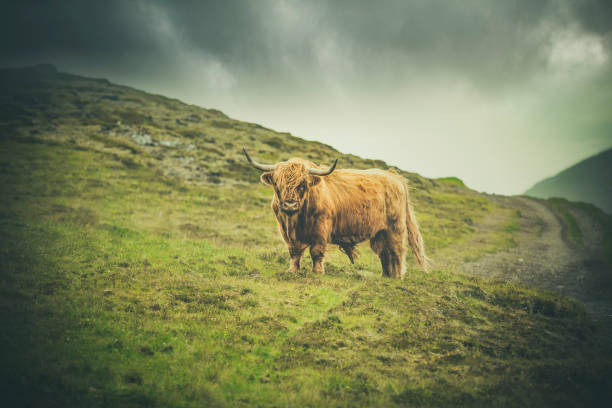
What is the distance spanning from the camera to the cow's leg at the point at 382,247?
344 inches

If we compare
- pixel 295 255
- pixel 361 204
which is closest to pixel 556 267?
pixel 361 204

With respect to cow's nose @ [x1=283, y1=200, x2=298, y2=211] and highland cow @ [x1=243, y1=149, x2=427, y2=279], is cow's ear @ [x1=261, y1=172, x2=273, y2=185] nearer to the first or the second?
highland cow @ [x1=243, y1=149, x2=427, y2=279]

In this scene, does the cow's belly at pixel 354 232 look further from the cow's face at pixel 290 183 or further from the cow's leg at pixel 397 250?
the cow's face at pixel 290 183

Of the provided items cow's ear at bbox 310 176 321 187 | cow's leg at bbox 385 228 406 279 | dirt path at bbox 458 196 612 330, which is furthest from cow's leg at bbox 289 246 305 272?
dirt path at bbox 458 196 612 330

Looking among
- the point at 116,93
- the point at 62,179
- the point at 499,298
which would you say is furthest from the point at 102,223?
the point at 116,93

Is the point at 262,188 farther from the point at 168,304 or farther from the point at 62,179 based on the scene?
the point at 168,304

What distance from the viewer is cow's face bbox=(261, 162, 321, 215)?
6.94 metres

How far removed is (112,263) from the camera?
7863 millimetres

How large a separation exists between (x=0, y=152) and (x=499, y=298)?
94.1 feet

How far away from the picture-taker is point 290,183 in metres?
7.09

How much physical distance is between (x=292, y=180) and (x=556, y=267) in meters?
12.6

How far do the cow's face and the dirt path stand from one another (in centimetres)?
742

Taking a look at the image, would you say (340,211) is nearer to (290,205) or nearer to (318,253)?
(318,253)

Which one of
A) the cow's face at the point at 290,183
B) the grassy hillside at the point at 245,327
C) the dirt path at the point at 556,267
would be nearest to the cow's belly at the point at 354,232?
the grassy hillside at the point at 245,327
